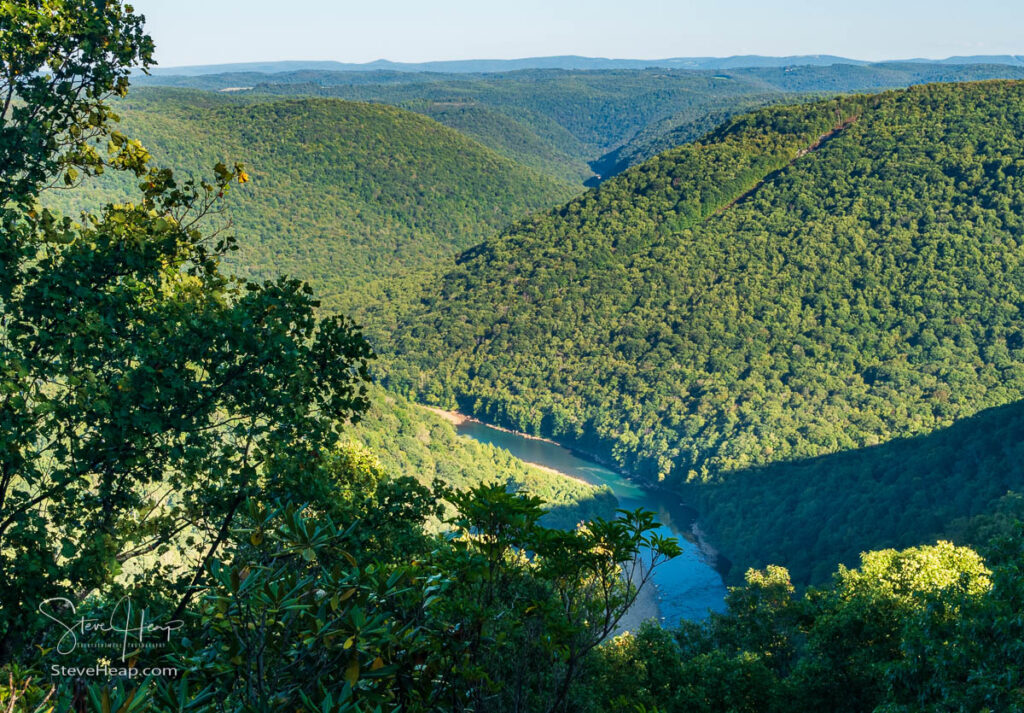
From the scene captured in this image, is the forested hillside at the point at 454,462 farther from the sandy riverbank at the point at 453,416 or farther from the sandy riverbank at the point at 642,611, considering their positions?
the sandy riverbank at the point at 453,416

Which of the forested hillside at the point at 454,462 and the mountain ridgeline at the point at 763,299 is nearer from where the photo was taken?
the forested hillside at the point at 454,462

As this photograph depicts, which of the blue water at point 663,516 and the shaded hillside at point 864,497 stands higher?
the shaded hillside at point 864,497

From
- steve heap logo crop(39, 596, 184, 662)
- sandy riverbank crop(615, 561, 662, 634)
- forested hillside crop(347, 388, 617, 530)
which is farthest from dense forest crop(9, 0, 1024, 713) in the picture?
sandy riverbank crop(615, 561, 662, 634)

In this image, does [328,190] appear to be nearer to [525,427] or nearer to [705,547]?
[525,427]

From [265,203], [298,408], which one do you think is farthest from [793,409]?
[265,203]

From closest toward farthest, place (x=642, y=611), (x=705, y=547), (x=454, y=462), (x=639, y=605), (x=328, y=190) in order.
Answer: (x=642, y=611) → (x=639, y=605) → (x=705, y=547) → (x=454, y=462) → (x=328, y=190)

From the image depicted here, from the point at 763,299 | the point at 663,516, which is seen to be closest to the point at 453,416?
the point at 663,516

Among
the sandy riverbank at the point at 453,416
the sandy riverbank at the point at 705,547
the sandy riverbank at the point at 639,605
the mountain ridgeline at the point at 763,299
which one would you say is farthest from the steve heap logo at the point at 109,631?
the sandy riverbank at the point at 453,416
